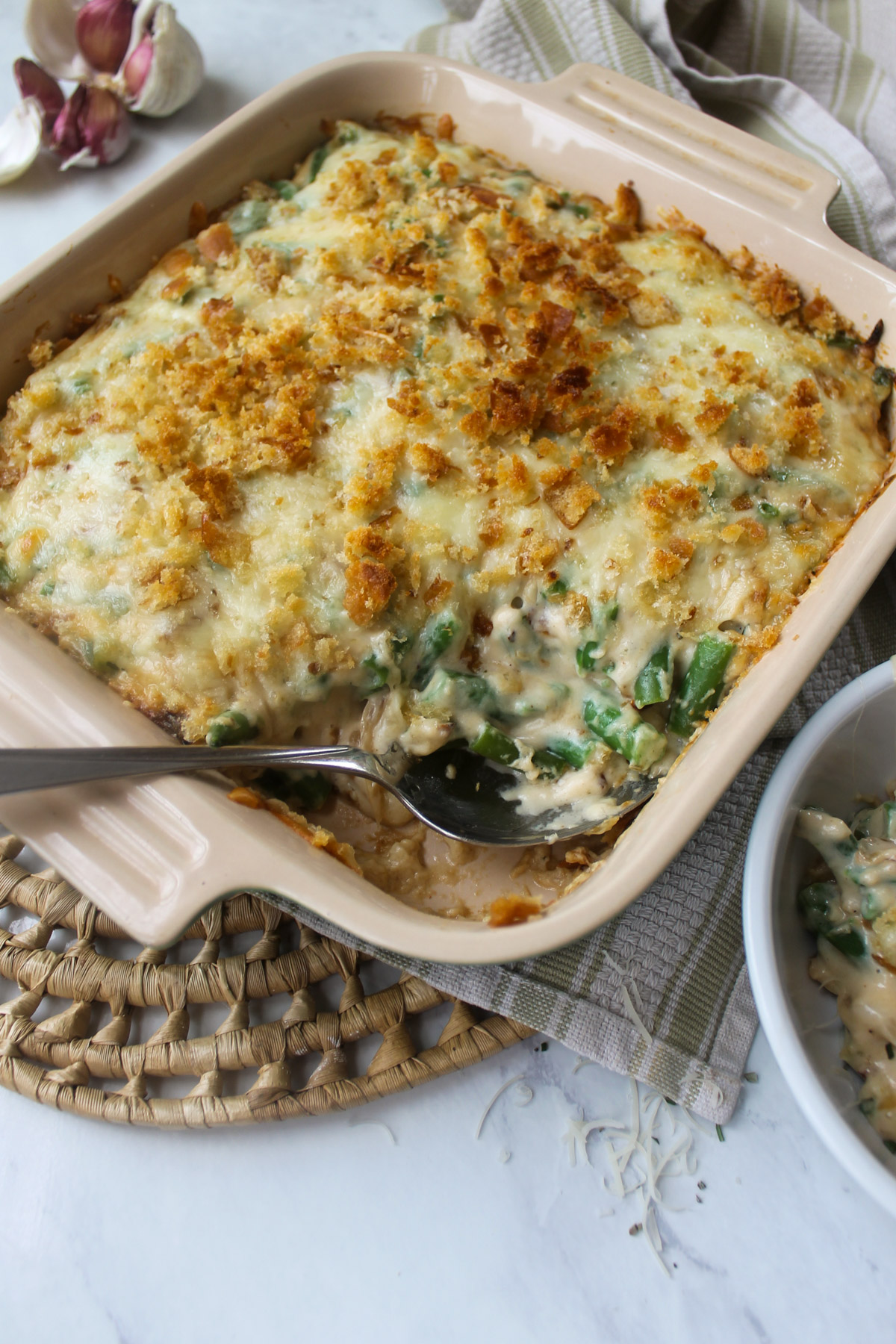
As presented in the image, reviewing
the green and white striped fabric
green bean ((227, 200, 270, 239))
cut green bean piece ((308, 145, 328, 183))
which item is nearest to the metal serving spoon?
the green and white striped fabric

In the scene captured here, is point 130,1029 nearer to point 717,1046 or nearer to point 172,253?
point 717,1046

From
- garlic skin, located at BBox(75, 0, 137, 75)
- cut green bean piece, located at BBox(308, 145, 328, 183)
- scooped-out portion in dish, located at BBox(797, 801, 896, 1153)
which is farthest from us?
garlic skin, located at BBox(75, 0, 137, 75)

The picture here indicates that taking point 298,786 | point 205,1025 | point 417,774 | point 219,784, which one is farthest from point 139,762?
point 205,1025

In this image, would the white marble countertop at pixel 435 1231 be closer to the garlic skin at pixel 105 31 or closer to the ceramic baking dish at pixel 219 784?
the ceramic baking dish at pixel 219 784

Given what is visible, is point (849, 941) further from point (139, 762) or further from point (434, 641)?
point (139, 762)

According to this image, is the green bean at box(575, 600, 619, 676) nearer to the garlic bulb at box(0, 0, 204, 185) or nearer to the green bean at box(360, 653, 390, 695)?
the green bean at box(360, 653, 390, 695)

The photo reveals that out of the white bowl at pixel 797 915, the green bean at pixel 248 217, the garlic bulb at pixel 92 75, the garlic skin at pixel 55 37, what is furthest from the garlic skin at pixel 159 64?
the white bowl at pixel 797 915
